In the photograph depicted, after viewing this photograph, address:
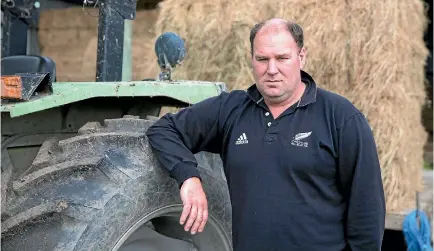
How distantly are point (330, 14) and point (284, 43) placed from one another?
231cm

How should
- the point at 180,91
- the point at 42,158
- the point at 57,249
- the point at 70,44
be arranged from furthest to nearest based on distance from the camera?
the point at 70,44, the point at 180,91, the point at 42,158, the point at 57,249

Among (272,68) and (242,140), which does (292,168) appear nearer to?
(242,140)

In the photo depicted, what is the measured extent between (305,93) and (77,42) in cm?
585

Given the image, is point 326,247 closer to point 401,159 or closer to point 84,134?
point 84,134

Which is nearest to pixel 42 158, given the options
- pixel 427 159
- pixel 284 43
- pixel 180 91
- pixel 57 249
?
pixel 57 249

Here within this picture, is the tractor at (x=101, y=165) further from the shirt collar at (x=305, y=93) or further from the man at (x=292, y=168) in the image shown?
the shirt collar at (x=305, y=93)

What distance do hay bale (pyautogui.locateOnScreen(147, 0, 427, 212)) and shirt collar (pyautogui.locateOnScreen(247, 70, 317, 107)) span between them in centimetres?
199

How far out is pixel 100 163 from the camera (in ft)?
8.34

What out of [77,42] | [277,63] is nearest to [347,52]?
[277,63]

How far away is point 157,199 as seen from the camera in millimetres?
2727

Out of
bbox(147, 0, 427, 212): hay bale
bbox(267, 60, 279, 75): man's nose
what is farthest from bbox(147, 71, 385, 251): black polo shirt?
bbox(147, 0, 427, 212): hay bale

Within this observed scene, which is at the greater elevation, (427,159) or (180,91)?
(180,91)

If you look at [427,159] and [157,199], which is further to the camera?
[427,159]

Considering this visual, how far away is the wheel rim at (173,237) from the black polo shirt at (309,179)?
0.42 meters
